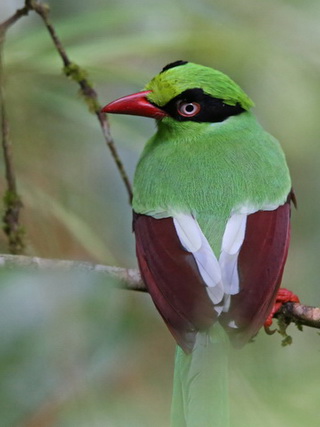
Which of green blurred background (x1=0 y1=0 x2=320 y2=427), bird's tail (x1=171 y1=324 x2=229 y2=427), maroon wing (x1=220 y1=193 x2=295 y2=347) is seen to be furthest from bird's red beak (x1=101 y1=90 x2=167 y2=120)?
bird's tail (x1=171 y1=324 x2=229 y2=427)

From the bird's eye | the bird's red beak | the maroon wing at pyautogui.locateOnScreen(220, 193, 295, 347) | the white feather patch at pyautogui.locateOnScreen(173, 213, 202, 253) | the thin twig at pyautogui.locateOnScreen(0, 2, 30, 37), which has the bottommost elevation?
the maroon wing at pyautogui.locateOnScreen(220, 193, 295, 347)

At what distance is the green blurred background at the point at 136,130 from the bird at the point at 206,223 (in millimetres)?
112

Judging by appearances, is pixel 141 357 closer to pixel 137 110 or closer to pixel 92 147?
pixel 137 110

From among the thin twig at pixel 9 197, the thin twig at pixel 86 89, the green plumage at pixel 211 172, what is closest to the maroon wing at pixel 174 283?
the green plumage at pixel 211 172

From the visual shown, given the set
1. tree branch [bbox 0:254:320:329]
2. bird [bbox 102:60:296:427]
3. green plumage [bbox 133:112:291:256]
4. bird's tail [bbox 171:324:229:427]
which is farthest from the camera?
green plumage [bbox 133:112:291:256]

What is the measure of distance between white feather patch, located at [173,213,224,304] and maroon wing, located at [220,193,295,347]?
0.06m

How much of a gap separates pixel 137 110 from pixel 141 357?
121 cm

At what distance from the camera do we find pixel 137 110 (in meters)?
3.12

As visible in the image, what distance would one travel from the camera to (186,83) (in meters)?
3.04

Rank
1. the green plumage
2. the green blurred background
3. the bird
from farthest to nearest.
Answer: the green plumage, the bird, the green blurred background

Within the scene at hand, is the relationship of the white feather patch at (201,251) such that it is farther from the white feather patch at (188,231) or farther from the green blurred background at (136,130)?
the green blurred background at (136,130)

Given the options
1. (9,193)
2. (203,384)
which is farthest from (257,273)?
(9,193)

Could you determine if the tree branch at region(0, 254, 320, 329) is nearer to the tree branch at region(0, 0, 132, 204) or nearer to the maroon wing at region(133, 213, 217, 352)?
the maroon wing at region(133, 213, 217, 352)

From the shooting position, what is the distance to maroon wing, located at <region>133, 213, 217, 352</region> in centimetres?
237
